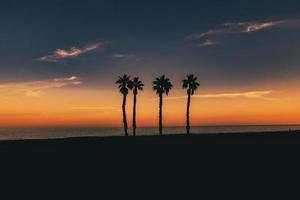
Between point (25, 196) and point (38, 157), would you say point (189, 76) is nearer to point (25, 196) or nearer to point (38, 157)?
point (38, 157)

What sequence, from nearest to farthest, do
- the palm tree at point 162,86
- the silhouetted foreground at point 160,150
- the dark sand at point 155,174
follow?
1. the dark sand at point 155,174
2. the silhouetted foreground at point 160,150
3. the palm tree at point 162,86

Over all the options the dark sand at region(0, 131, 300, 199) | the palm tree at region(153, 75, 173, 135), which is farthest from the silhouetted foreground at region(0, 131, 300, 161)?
the palm tree at region(153, 75, 173, 135)

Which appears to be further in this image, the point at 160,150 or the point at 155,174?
the point at 160,150

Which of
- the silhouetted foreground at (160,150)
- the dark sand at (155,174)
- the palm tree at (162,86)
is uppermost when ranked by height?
the palm tree at (162,86)

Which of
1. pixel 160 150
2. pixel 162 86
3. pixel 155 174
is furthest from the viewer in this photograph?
pixel 162 86

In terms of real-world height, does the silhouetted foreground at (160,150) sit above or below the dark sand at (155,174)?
above

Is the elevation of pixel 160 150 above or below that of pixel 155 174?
above

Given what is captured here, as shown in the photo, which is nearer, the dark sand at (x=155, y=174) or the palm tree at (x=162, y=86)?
the dark sand at (x=155, y=174)

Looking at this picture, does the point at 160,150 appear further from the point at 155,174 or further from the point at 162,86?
the point at 162,86

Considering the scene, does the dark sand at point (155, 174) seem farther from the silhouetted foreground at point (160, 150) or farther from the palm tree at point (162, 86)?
the palm tree at point (162, 86)

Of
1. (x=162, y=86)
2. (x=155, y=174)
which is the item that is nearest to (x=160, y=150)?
(x=155, y=174)

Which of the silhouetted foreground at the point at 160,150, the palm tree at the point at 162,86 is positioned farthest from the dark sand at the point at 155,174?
the palm tree at the point at 162,86

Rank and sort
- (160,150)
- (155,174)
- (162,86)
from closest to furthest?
(155,174) → (160,150) → (162,86)

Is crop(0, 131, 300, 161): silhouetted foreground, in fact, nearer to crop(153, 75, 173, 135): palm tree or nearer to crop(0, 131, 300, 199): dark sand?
crop(0, 131, 300, 199): dark sand
